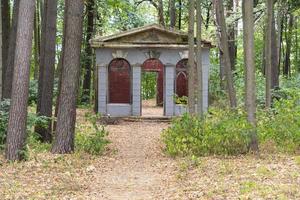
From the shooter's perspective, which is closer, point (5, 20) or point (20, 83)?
point (20, 83)

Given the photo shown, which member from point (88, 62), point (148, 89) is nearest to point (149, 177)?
point (88, 62)

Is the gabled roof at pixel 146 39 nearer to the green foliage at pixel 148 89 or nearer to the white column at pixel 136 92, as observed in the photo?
the white column at pixel 136 92

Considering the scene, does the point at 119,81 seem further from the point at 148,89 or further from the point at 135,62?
the point at 148,89

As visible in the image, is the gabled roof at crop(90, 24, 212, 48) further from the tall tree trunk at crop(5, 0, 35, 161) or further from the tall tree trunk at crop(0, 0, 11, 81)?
the tall tree trunk at crop(5, 0, 35, 161)

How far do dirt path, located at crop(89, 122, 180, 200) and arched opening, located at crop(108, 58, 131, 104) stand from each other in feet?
19.5

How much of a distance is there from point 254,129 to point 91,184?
4.03 metres

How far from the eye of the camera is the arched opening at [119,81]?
844 inches

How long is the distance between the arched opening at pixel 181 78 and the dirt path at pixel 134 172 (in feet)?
21.1

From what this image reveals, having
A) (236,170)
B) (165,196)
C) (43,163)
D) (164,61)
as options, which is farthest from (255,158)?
(164,61)

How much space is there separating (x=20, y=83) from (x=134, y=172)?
2.83m

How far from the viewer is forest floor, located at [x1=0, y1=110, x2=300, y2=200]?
7.19m

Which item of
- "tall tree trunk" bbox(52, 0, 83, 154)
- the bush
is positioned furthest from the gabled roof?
"tall tree trunk" bbox(52, 0, 83, 154)

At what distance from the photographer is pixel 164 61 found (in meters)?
21.5

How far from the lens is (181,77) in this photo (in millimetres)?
21766
